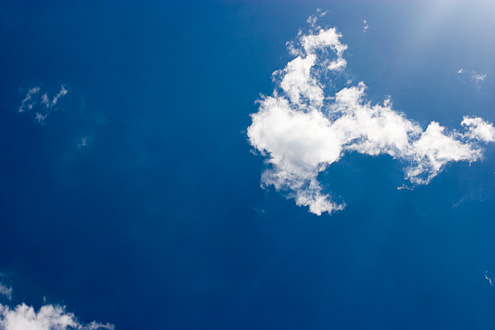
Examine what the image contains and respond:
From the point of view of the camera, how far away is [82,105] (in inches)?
5512

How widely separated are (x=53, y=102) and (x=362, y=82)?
107745mm

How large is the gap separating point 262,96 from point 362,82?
3390cm

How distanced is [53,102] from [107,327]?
3183 inches

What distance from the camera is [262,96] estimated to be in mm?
134375

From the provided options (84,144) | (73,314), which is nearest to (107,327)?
(73,314)

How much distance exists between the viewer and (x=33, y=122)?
139375 millimetres

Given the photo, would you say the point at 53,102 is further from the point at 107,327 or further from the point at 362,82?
the point at 362,82

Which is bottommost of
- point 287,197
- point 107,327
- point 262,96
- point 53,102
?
point 107,327

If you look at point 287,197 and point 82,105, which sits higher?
point 82,105

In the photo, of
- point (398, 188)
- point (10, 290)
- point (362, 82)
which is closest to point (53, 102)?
point (10, 290)

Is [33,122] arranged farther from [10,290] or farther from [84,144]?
[10,290]

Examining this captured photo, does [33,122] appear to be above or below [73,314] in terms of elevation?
above

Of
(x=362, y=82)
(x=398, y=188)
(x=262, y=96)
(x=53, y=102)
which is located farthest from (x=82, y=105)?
(x=398, y=188)

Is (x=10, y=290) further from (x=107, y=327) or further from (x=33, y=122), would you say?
(x=33, y=122)
